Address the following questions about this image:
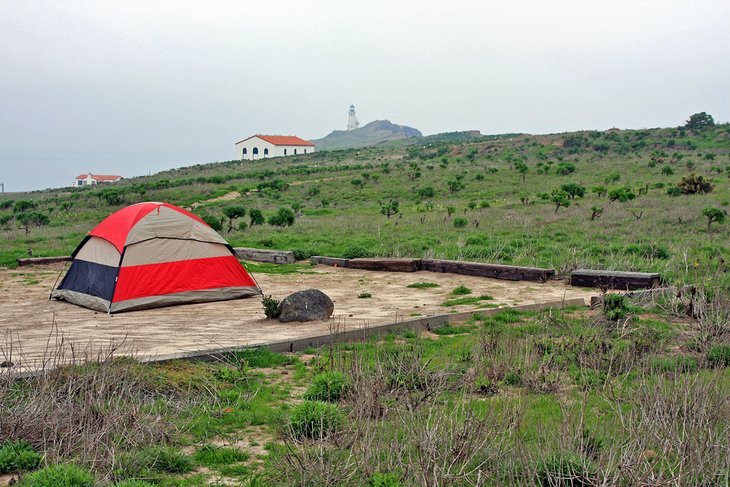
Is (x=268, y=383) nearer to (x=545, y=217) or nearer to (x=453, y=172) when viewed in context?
(x=545, y=217)

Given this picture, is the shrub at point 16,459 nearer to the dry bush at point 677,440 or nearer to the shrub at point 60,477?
the shrub at point 60,477

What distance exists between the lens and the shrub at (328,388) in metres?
6.29

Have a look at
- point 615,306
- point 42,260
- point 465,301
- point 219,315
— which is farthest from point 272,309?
point 42,260

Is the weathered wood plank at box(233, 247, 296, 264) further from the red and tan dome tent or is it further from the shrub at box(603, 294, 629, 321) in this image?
the shrub at box(603, 294, 629, 321)

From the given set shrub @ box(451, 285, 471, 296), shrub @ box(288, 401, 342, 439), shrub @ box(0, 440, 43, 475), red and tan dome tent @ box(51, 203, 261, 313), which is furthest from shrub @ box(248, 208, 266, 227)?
shrub @ box(0, 440, 43, 475)

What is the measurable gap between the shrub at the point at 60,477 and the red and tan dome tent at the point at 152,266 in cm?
733

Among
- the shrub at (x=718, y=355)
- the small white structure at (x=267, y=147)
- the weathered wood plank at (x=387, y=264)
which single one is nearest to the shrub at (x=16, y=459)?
the shrub at (x=718, y=355)

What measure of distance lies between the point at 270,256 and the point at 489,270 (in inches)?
256

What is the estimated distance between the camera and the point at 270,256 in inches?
720

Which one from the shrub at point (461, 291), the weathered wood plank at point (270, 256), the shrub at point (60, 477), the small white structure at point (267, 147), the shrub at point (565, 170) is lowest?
the shrub at point (461, 291)

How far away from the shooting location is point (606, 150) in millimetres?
58812

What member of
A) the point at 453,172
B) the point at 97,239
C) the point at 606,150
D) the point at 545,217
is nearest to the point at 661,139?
the point at 606,150

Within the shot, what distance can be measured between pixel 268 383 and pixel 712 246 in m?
11.8

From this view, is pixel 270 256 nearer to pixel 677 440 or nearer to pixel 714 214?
pixel 714 214
